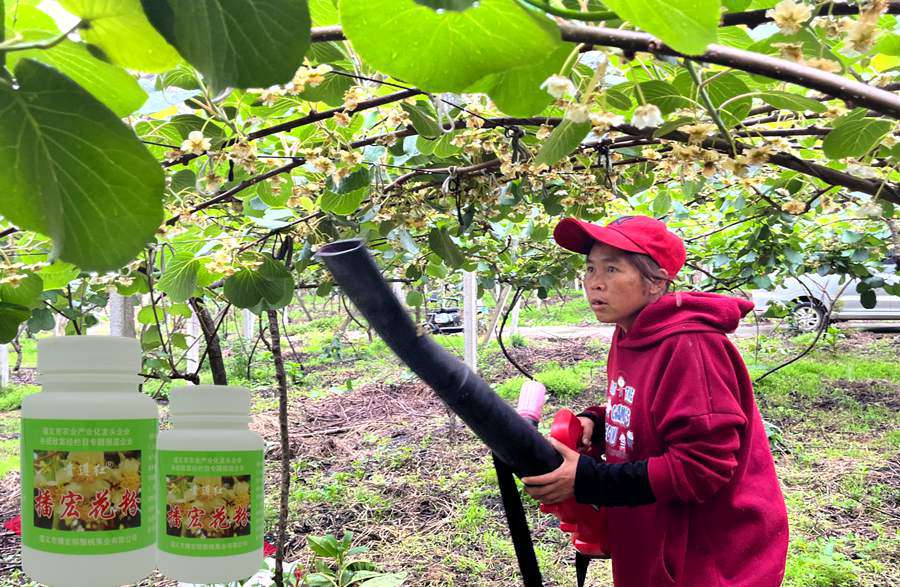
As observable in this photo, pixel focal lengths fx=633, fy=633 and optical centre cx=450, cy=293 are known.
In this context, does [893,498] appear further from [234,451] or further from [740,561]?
[234,451]

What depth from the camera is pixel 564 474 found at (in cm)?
98

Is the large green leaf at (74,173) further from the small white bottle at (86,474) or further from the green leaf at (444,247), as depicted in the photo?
the green leaf at (444,247)

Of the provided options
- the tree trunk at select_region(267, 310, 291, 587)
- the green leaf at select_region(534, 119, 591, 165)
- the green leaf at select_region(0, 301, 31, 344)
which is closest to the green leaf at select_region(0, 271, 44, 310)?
the green leaf at select_region(0, 301, 31, 344)

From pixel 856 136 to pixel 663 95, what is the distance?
0.69ft

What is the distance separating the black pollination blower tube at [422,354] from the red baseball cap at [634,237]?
22.2 inches

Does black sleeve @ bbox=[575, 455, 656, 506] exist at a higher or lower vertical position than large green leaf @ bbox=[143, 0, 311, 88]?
lower

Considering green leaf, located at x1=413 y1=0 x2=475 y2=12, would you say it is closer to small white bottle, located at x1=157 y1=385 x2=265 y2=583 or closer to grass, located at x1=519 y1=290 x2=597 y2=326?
small white bottle, located at x1=157 y1=385 x2=265 y2=583

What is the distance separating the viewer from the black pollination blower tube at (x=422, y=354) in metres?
0.47

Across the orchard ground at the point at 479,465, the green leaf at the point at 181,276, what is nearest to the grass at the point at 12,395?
the orchard ground at the point at 479,465

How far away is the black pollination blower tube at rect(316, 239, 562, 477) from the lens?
47cm

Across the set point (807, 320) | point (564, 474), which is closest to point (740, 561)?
point (564, 474)

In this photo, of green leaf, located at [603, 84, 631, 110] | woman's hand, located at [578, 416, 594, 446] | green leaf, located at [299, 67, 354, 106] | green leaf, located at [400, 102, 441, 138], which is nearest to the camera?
green leaf, located at [603, 84, 631, 110]

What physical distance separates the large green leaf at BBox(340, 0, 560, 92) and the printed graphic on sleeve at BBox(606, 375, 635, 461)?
1.06 metres

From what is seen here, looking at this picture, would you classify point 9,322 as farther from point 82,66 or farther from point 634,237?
point 634,237
